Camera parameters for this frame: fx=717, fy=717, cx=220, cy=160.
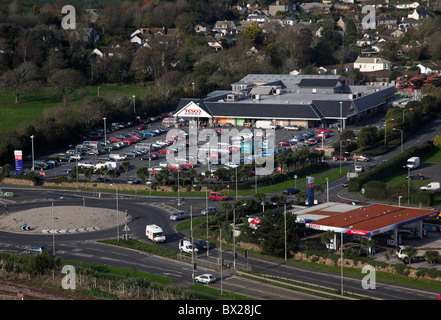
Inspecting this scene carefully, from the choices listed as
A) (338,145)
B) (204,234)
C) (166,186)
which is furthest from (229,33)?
(204,234)

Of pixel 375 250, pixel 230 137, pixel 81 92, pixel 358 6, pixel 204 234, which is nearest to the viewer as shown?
pixel 375 250

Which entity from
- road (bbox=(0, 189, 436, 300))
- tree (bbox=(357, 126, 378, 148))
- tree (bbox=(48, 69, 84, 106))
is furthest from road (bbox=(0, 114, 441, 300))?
tree (bbox=(48, 69, 84, 106))

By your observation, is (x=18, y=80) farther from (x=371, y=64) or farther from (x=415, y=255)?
(x=415, y=255)

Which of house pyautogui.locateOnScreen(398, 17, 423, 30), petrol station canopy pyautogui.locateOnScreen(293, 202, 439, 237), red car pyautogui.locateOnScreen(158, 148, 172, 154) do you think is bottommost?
petrol station canopy pyautogui.locateOnScreen(293, 202, 439, 237)

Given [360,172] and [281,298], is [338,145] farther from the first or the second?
[281,298]

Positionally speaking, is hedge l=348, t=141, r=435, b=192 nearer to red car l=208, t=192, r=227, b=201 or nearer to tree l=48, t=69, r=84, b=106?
red car l=208, t=192, r=227, b=201

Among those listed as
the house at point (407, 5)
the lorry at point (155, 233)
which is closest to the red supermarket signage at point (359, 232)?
the lorry at point (155, 233)

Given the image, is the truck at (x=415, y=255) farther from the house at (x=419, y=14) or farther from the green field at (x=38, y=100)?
the house at (x=419, y=14)
